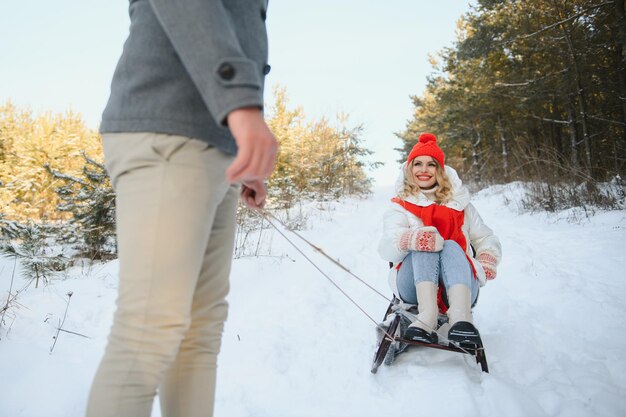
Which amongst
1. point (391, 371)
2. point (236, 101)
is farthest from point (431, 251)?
point (236, 101)

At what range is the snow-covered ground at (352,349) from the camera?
1645mm

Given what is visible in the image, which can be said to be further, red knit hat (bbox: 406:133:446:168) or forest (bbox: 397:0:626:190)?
forest (bbox: 397:0:626:190)

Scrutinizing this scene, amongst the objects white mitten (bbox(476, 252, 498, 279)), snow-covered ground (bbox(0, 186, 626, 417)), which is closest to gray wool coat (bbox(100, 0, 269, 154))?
snow-covered ground (bbox(0, 186, 626, 417))

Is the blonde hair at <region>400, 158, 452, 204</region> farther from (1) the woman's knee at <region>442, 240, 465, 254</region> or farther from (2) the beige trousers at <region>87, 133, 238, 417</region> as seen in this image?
(2) the beige trousers at <region>87, 133, 238, 417</region>

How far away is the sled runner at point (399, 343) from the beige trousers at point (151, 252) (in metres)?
1.51

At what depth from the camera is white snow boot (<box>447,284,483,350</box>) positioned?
190 centimetres

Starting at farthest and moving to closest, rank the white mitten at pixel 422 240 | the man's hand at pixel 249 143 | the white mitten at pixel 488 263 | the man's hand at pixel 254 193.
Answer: the white mitten at pixel 488 263, the white mitten at pixel 422 240, the man's hand at pixel 254 193, the man's hand at pixel 249 143

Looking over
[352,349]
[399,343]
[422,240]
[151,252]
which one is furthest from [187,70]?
[352,349]

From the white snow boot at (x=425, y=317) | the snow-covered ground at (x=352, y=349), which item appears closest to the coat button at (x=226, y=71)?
the snow-covered ground at (x=352, y=349)

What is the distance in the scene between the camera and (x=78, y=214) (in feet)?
15.4

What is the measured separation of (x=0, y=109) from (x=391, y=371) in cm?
2548

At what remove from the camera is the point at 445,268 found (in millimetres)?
2203

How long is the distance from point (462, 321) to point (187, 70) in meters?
1.85

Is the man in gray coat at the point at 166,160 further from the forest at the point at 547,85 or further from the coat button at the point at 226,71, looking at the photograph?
the forest at the point at 547,85
